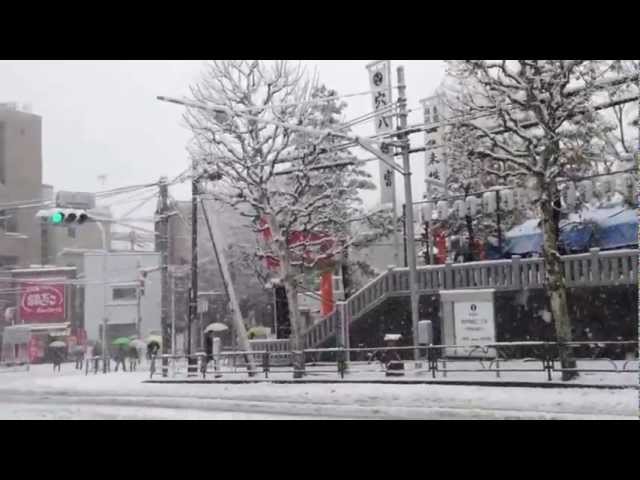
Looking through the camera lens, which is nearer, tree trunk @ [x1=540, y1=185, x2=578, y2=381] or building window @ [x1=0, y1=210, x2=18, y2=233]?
tree trunk @ [x1=540, y1=185, x2=578, y2=381]

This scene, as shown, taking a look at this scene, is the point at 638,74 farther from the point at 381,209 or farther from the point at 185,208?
the point at 185,208

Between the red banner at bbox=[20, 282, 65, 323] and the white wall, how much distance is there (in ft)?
5.85

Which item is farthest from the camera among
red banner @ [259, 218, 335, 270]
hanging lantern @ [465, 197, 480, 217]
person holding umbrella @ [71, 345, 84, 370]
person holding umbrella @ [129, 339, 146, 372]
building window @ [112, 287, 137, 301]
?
building window @ [112, 287, 137, 301]

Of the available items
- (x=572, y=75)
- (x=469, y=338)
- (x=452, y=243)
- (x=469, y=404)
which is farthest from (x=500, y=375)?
(x=452, y=243)

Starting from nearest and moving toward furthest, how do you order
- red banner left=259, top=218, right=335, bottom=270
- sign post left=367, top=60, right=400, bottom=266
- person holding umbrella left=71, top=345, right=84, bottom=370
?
1. sign post left=367, top=60, right=400, bottom=266
2. red banner left=259, top=218, right=335, bottom=270
3. person holding umbrella left=71, top=345, right=84, bottom=370

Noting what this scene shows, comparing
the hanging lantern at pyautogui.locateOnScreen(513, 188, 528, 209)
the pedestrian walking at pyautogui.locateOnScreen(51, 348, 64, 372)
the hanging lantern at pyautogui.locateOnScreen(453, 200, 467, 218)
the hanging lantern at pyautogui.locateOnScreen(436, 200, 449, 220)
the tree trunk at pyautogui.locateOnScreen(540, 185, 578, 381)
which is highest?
the hanging lantern at pyautogui.locateOnScreen(436, 200, 449, 220)

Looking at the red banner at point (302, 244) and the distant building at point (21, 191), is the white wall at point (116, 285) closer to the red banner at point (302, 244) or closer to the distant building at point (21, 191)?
the distant building at point (21, 191)

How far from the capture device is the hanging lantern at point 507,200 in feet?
76.9

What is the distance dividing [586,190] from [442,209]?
6674 mm

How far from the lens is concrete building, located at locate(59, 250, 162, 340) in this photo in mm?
39438

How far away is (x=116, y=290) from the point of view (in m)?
42.2

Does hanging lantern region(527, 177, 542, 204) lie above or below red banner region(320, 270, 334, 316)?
above

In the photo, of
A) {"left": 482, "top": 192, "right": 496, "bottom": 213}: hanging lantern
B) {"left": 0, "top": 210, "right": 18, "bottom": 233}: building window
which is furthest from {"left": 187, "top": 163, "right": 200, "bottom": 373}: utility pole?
{"left": 482, "top": 192, "right": 496, "bottom": 213}: hanging lantern

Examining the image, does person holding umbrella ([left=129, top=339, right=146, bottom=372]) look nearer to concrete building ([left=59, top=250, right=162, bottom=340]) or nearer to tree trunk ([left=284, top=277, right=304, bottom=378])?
concrete building ([left=59, top=250, right=162, bottom=340])
